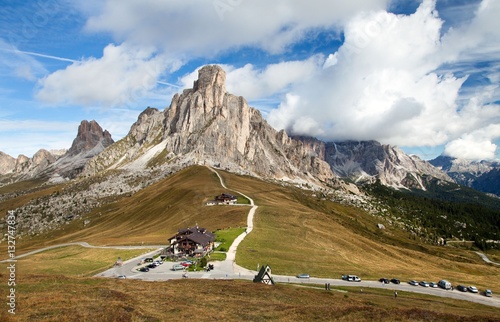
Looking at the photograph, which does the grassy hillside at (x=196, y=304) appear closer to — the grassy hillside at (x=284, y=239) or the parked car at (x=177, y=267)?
the parked car at (x=177, y=267)

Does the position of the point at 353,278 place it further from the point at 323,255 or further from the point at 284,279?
the point at 323,255

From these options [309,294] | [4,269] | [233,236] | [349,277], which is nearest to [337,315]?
[309,294]

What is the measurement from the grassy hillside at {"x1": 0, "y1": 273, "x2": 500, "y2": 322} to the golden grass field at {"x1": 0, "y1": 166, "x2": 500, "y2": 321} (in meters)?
0.10

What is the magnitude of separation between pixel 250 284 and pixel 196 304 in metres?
13.7

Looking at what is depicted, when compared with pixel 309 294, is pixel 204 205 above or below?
above

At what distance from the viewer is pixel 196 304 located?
36.2 meters

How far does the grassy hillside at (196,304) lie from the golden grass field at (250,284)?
103 millimetres

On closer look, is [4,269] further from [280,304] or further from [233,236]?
[280,304]

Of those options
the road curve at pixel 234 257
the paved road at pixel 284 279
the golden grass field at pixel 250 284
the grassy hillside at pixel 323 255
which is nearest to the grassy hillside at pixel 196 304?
the golden grass field at pixel 250 284

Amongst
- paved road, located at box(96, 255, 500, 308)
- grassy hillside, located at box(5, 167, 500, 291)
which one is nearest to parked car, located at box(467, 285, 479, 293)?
paved road, located at box(96, 255, 500, 308)

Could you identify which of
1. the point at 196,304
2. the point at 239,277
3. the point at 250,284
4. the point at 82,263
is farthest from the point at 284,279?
the point at 82,263

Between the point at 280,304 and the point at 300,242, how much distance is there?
1732 inches

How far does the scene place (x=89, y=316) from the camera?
27.3m

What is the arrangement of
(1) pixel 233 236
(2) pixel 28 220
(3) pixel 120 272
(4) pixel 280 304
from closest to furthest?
(4) pixel 280 304, (3) pixel 120 272, (1) pixel 233 236, (2) pixel 28 220
